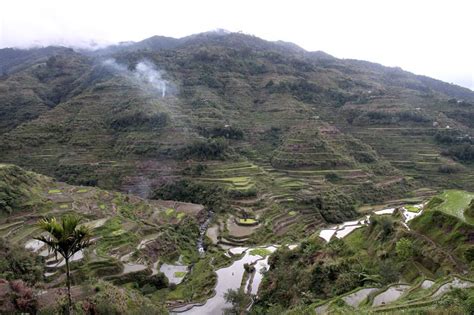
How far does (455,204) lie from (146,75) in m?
78.4

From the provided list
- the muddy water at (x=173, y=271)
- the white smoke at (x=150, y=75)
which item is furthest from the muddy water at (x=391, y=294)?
the white smoke at (x=150, y=75)

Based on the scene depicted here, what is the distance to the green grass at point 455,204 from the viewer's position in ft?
67.8

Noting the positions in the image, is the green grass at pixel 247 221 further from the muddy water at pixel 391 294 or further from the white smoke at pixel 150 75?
the white smoke at pixel 150 75

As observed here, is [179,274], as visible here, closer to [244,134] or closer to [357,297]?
[357,297]

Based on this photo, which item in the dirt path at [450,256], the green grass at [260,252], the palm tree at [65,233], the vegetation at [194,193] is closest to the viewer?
the palm tree at [65,233]

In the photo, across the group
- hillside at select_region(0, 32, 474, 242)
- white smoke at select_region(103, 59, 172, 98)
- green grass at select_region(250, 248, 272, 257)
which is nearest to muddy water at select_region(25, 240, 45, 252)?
green grass at select_region(250, 248, 272, 257)

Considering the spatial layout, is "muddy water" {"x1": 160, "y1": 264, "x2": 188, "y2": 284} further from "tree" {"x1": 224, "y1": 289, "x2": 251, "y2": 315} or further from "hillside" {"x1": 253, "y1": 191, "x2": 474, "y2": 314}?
"hillside" {"x1": 253, "y1": 191, "x2": 474, "y2": 314}

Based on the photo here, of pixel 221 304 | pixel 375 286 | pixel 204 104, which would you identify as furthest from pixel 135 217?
pixel 204 104

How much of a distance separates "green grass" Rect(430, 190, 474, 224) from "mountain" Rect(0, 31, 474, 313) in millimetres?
1295

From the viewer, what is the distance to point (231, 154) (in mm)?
57000

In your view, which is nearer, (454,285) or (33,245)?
(454,285)

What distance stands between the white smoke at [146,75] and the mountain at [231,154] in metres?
0.57

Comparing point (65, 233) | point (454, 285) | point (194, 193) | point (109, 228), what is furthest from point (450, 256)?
point (194, 193)

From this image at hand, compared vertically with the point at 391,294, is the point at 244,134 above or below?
below
